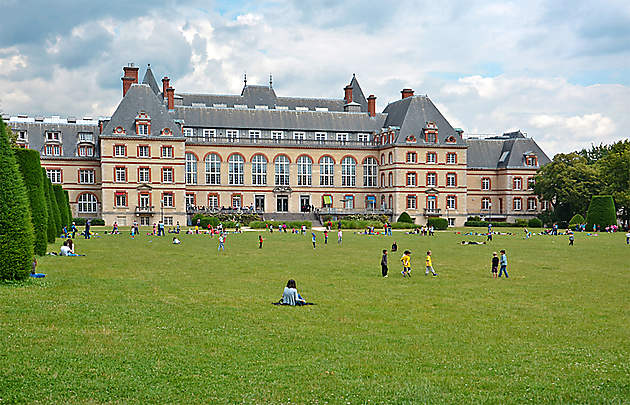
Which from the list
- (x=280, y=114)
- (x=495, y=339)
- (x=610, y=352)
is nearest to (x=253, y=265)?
(x=495, y=339)

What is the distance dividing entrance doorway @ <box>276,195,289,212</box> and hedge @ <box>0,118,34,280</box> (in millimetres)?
71520

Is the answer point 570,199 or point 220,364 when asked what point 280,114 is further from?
point 220,364

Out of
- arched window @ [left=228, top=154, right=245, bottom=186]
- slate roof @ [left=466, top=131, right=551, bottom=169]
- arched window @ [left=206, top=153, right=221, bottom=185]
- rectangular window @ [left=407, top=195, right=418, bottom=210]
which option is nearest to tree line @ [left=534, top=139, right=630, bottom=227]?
slate roof @ [left=466, top=131, right=551, bottom=169]

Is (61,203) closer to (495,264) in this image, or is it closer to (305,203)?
(305,203)

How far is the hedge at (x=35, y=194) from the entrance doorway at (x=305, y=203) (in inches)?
2421

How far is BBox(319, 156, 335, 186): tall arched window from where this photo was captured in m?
99.4

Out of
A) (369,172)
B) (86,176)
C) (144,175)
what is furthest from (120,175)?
(369,172)

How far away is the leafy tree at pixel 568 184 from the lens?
8562 centimetres

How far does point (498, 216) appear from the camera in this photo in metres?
106

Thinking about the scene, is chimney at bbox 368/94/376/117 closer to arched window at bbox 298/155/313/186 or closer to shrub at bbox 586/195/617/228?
arched window at bbox 298/155/313/186

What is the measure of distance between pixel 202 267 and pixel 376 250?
628 inches

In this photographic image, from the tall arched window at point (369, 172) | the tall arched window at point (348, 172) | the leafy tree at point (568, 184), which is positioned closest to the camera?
the leafy tree at point (568, 184)

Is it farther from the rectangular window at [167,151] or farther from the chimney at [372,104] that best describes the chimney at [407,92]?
the rectangular window at [167,151]

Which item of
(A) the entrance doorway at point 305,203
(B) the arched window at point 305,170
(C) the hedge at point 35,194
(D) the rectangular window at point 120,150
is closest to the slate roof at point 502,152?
(B) the arched window at point 305,170
